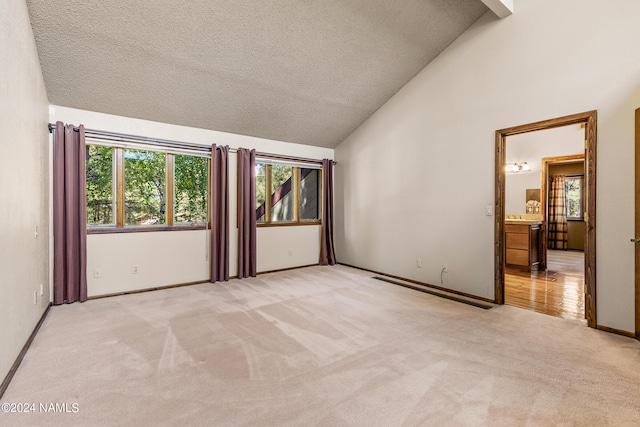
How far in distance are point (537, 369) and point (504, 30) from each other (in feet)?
11.4

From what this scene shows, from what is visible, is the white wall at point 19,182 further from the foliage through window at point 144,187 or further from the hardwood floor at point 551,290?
the hardwood floor at point 551,290

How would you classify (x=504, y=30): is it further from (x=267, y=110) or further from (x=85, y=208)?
(x=85, y=208)

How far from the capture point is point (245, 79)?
149 inches

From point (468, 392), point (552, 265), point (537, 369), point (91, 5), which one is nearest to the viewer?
point (468, 392)

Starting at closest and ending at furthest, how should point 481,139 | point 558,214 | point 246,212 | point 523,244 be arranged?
point 481,139
point 246,212
point 523,244
point 558,214

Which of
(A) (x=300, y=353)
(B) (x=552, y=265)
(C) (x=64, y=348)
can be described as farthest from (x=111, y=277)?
(B) (x=552, y=265)

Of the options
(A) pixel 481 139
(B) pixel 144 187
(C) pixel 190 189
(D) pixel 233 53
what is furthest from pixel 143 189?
(A) pixel 481 139

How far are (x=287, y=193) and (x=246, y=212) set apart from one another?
1269mm

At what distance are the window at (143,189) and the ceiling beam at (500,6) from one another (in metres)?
4.08

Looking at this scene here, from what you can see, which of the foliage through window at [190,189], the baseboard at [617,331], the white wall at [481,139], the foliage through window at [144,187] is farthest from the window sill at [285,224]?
the baseboard at [617,331]

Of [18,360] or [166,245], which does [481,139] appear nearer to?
[166,245]

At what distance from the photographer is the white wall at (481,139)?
267cm

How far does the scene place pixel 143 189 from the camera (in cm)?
419

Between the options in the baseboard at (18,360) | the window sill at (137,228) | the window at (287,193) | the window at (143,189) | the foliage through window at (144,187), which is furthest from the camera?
the window at (287,193)
